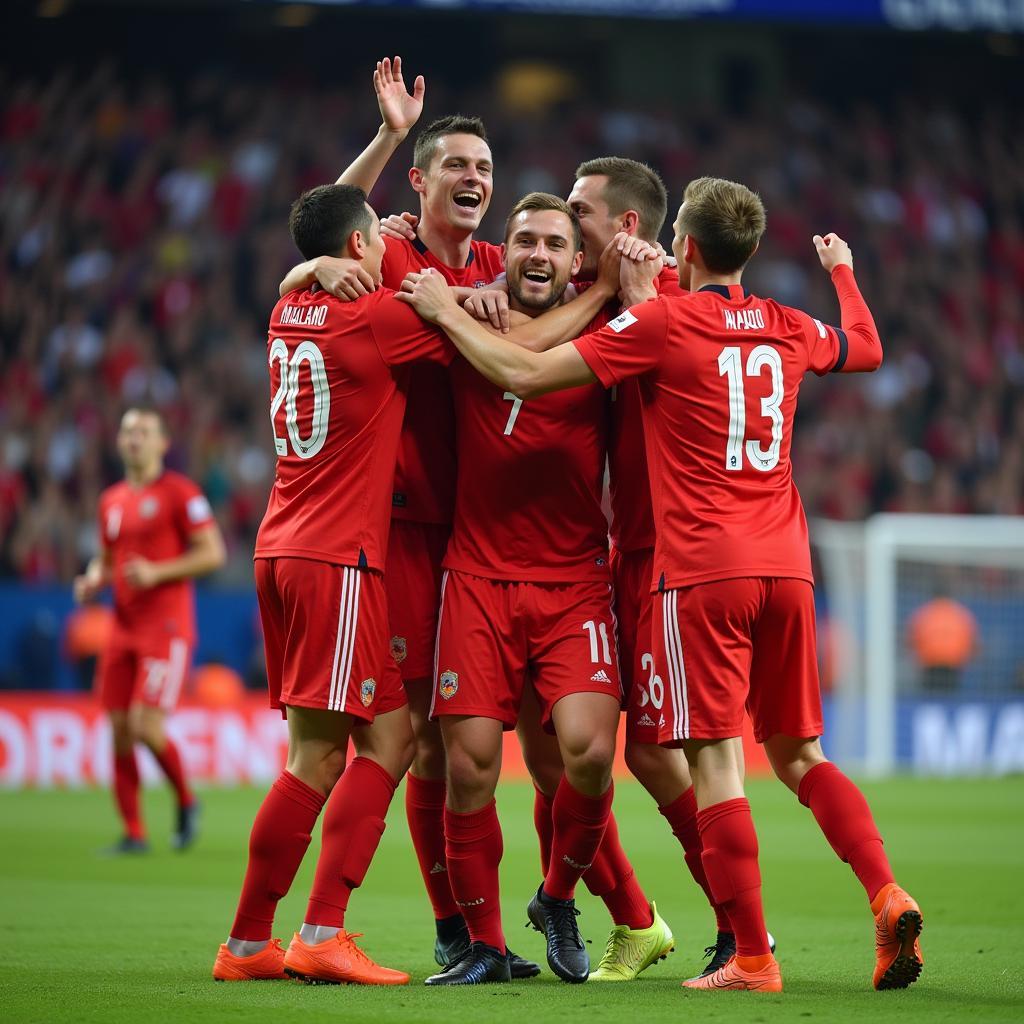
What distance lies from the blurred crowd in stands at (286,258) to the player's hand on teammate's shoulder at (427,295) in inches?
439

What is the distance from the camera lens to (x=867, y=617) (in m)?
16.2

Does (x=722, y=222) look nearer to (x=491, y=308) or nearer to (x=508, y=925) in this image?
(x=491, y=308)

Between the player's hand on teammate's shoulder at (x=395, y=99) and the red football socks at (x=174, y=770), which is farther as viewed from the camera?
the red football socks at (x=174, y=770)

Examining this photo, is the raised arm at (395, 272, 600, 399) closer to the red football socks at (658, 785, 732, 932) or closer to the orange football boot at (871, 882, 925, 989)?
the red football socks at (658, 785, 732, 932)

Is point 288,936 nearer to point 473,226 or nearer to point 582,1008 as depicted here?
point 582,1008

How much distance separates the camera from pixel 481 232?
20.1 m

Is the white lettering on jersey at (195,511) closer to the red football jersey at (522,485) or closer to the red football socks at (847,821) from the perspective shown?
the red football jersey at (522,485)

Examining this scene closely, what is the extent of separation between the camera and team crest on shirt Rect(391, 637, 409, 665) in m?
5.36

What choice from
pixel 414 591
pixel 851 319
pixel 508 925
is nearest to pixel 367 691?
pixel 414 591

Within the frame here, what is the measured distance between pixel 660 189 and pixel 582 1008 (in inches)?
104

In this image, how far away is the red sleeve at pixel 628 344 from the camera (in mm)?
4945

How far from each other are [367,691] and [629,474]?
→ 45.3 inches

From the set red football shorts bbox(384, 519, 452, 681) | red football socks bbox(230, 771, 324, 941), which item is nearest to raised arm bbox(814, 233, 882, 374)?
red football shorts bbox(384, 519, 452, 681)

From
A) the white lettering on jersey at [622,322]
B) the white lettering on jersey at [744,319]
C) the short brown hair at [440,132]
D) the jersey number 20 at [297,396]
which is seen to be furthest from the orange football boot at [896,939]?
the short brown hair at [440,132]
